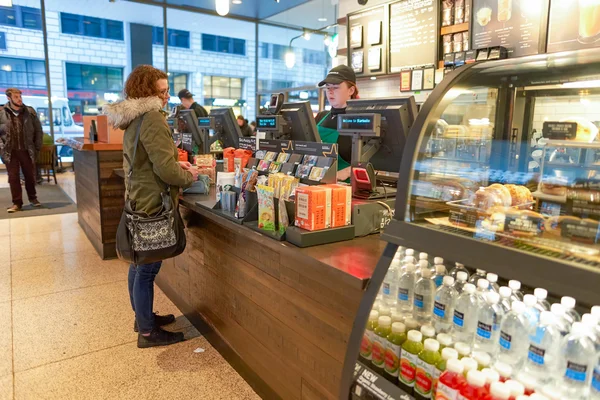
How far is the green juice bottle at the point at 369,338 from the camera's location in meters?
1.52

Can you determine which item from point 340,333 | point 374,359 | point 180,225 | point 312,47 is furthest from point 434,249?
point 312,47

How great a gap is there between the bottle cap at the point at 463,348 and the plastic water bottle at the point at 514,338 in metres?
0.09

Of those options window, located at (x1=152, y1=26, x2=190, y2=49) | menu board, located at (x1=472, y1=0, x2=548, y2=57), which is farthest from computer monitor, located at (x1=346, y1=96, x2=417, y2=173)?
window, located at (x1=152, y1=26, x2=190, y2=49)

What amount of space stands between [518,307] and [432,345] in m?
0.29

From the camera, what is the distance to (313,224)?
6.54 feet

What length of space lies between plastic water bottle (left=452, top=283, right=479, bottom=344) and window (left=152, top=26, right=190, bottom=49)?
1188 centimetres

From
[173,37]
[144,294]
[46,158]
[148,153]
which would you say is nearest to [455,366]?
[148,153]

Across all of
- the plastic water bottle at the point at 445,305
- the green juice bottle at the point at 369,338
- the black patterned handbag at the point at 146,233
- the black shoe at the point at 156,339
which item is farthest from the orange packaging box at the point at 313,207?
the black shoe at the point at 156,339

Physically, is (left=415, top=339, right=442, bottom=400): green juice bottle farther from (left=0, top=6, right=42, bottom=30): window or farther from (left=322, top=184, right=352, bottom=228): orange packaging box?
(left=0, top=6, right=42, bottom=30): window

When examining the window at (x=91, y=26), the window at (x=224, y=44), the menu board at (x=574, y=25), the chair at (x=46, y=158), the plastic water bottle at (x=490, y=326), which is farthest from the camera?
the window at (x=224, y=44)

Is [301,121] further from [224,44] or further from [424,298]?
[224,44]

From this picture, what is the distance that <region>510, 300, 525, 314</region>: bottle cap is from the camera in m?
1.31

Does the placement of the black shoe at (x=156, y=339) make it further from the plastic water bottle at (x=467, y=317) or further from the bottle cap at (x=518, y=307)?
the bottle cap at (x=518, y=307)

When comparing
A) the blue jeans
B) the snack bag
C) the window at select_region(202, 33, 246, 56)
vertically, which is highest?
the window at select_region(202, 33, 246, 56)
